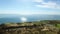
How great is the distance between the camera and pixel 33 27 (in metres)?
2.09

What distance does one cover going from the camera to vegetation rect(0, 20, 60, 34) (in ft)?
6.56

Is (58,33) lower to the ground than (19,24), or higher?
lower

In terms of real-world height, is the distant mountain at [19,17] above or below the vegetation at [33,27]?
above

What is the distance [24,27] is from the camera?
206 cm

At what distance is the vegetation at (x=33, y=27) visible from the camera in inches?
78.7

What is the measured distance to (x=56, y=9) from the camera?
2197 mm

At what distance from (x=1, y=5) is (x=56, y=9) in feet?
3.33

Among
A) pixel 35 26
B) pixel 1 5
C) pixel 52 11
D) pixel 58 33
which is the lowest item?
pixel 58 33

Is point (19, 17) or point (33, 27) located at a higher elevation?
point (19, 17)

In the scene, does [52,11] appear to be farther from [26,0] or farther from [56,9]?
[26,0]

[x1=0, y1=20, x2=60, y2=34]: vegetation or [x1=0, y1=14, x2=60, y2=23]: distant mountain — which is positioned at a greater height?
[x1=0, y1=14, x2=60, y2=23]: distant mountain

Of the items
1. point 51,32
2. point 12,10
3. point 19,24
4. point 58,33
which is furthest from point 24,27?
point 58,33

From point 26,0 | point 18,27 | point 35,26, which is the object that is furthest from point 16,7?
point 35,26

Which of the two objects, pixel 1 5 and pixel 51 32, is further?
pixel 51 32
